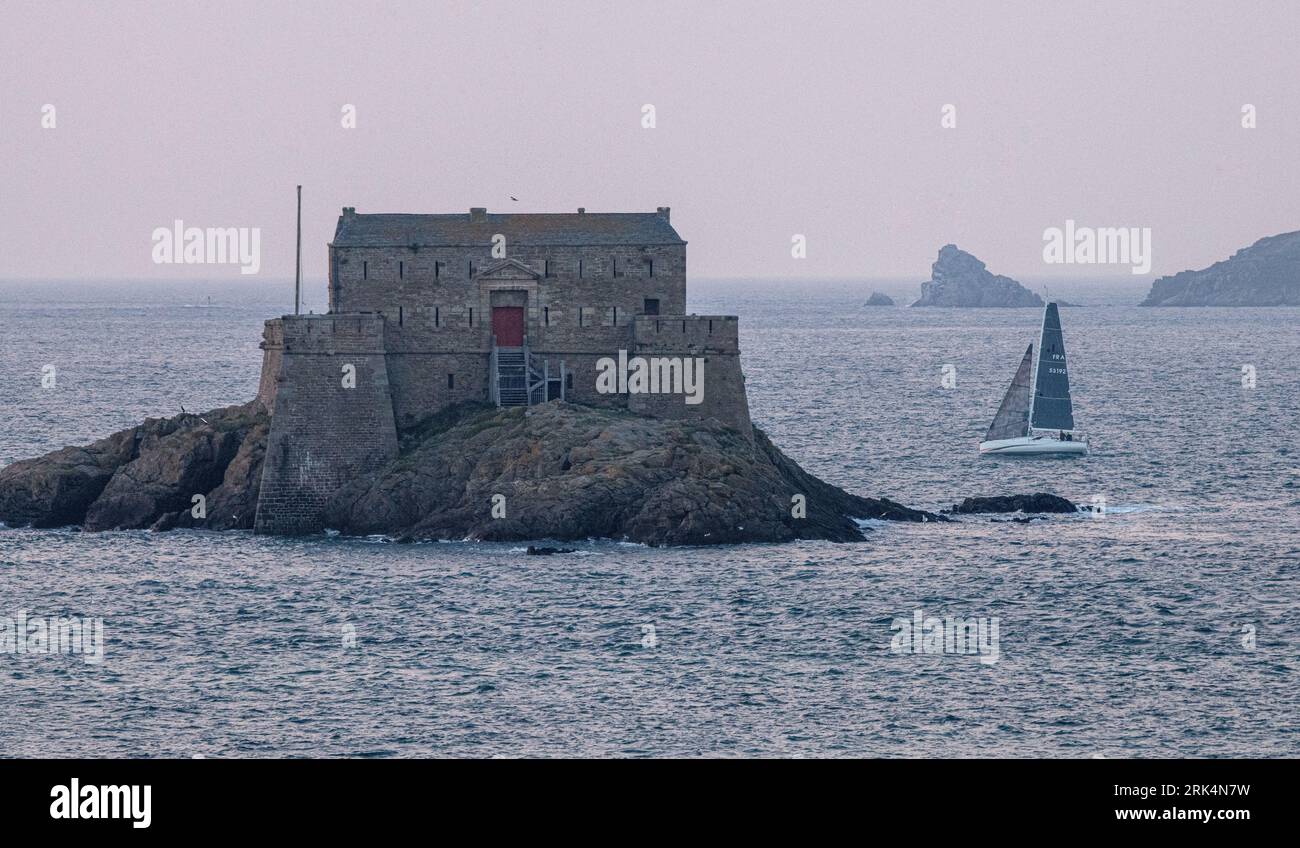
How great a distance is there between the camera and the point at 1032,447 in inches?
3482

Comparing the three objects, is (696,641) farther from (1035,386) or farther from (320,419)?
(1035,386)

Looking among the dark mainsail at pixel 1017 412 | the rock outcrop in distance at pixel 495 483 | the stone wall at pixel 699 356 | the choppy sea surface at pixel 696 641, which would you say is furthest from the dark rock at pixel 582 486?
the dark mainsail at pixel 1017 412

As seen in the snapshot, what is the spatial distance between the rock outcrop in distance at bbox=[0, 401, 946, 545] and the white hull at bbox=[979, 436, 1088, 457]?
77.6 feet

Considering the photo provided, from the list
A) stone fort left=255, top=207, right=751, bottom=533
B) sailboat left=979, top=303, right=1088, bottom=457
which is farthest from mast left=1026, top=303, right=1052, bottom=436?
stone fort left=255, top=207, right=751, bottom=533

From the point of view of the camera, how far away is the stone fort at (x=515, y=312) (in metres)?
63.8

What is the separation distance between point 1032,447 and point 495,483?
125 feet

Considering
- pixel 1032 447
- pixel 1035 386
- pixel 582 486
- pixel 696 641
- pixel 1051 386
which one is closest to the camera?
pixel 696 641

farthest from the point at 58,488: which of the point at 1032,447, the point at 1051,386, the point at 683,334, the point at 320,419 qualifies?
the point at 1051,386

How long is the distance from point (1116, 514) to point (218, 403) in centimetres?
6208

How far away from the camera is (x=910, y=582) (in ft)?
176

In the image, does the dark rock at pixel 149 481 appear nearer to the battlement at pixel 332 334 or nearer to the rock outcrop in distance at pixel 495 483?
the rock outcrop in distance at pixel 495 483

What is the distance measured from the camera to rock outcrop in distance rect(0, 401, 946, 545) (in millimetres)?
57812

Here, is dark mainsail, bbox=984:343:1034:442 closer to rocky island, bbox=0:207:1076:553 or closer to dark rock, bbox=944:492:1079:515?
dark rock, bbox=944:492:1079:515
